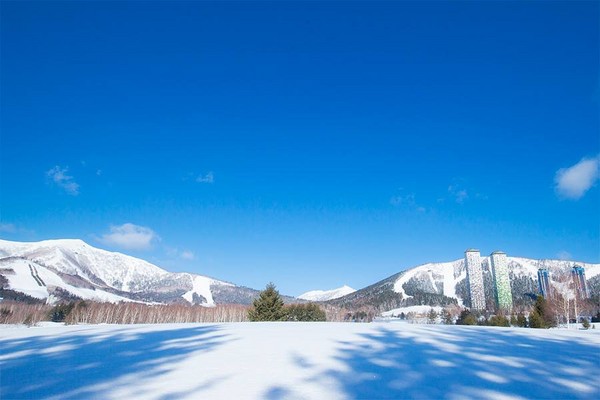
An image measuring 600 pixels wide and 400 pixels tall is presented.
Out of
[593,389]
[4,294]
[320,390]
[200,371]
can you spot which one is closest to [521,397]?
Answer: [593,389]

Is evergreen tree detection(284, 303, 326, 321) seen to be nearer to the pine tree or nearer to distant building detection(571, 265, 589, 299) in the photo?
the pine tree

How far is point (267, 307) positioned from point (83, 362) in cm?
2498

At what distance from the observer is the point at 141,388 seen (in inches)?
195

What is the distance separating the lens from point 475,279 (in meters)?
178

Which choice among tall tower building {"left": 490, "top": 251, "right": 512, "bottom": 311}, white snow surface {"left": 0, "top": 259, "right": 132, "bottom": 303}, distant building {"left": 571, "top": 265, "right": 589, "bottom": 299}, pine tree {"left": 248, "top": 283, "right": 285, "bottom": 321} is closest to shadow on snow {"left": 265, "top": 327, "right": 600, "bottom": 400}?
pine tree {"left": 248, "top": 283, "right": 285, "bottom": 321}

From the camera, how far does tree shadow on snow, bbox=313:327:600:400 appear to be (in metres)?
4.82

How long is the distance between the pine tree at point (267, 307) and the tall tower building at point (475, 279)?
539ft

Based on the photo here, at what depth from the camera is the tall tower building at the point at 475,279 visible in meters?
172

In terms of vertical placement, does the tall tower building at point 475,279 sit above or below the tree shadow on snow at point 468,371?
above

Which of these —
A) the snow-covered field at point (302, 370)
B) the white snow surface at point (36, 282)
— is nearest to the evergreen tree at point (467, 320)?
the snow-covered field at point (302, 370)

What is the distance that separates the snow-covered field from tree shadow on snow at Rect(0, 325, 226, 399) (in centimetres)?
2

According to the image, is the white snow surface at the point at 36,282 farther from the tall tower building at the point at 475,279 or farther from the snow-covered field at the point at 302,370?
the snow-covered field at the point at 302,370

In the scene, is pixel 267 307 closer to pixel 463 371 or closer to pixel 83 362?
pixel 83 362

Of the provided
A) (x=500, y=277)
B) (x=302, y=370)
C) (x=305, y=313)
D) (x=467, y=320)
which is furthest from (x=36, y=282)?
(x=500, y=277)
